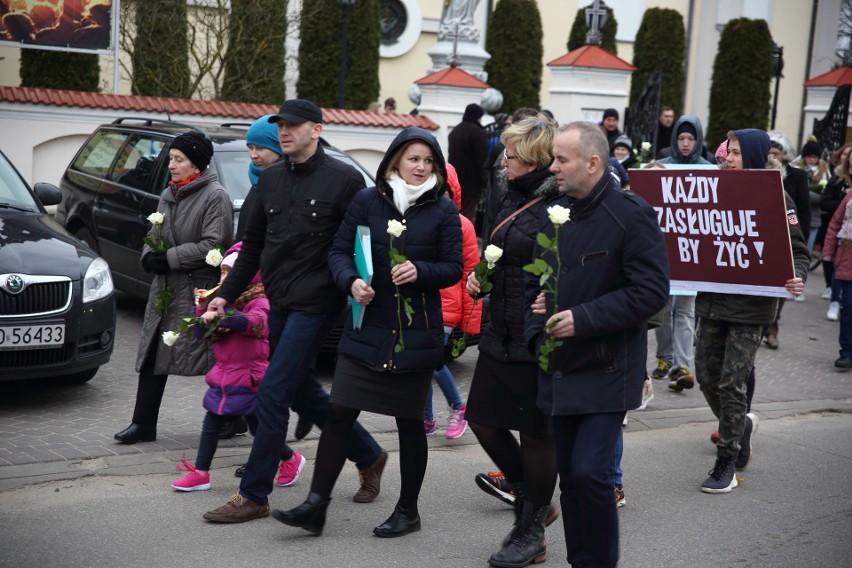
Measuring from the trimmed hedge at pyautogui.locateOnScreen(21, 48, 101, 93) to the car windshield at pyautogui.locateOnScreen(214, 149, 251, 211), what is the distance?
10.2 m

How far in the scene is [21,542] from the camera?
4883 millimetres

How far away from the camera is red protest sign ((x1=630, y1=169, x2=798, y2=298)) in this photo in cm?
598

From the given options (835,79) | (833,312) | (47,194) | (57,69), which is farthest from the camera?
(835,79)

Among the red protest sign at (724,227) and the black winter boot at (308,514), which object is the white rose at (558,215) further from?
the red protest sign at (724,227)

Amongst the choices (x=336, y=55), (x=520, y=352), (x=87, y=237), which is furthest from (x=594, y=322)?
(x=336, y=55)

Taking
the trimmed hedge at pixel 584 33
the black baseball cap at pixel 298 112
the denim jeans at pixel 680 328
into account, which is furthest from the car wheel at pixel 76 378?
the trimmed hedge at pixel 584 33

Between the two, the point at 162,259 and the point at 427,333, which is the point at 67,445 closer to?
the point at 162,259

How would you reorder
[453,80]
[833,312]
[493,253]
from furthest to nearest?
[453,80], [833,312], [493,253]

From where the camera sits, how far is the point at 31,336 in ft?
22.7

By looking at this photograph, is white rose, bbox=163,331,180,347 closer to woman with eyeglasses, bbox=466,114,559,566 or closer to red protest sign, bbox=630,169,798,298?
woman with eyeglasses, bbox=466,114,559,566

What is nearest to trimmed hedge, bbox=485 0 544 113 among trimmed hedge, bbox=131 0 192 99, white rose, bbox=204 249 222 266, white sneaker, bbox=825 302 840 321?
trimmed hedge, bbox=131 0 192 99

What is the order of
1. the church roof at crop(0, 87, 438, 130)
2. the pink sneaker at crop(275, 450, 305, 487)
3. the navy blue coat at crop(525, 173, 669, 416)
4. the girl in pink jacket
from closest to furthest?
1. the navy blue coat at crop(525, 173, 669, 416)
2. the girl in pink jacket
3. the pink sneaker at crop(275, 450, 305, 487)
4. the church roof at crop(0, 87, 438, 130)

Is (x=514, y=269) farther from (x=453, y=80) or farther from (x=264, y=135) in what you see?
(x=453, y=80)

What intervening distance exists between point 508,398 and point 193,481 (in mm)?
1792
